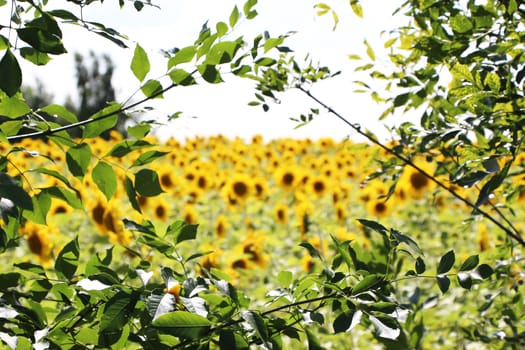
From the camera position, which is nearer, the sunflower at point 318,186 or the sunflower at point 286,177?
the sunflower at point 318,186

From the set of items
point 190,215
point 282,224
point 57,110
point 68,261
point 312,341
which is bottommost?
point 282,224

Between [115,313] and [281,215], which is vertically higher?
[115,313]

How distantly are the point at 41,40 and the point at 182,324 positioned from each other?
0.34 metres

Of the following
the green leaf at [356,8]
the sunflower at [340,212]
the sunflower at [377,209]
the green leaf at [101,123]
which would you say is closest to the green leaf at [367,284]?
the green leaf at [101,123]

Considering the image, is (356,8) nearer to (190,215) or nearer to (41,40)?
(41,40)

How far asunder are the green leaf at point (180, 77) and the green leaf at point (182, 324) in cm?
30

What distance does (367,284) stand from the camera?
83 centimetres

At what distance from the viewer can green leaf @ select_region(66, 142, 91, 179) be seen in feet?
3.09

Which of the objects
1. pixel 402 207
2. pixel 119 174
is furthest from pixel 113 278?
pixel 402 207

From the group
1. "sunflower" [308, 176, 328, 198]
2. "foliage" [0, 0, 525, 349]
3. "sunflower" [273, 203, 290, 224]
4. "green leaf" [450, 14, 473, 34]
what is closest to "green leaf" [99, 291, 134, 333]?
"foliage" [0, 0, 525, 349]

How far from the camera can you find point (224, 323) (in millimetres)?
869

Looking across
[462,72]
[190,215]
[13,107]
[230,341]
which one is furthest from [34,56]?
[190,215]

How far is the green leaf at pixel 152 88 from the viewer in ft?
2.96

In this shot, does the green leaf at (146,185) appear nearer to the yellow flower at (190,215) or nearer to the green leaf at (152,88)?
the green leaf at (152,88)
